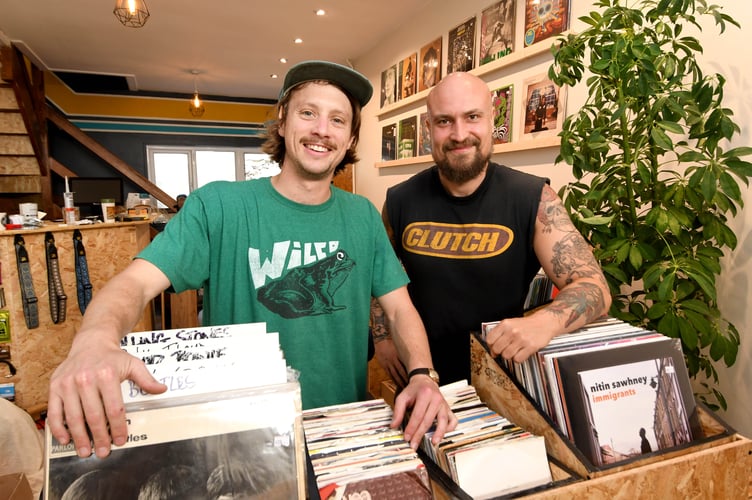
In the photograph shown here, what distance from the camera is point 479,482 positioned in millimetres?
705

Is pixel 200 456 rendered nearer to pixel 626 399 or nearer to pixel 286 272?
pixel 286 272

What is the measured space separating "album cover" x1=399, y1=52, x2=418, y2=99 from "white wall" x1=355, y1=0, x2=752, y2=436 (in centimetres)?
9

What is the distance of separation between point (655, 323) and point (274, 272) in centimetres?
142

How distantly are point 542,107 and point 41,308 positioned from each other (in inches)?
148

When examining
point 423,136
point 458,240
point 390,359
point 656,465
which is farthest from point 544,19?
point 656,465

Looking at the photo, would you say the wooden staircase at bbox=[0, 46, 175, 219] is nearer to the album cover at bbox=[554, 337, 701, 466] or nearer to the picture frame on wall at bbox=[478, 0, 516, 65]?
the picture frame on wall at bbox=[478, 0, 516, 65]

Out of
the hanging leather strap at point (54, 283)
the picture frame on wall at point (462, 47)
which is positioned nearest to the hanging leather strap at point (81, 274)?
the hanging leather strap at point (54, 283)

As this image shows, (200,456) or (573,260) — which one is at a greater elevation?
(573,260)

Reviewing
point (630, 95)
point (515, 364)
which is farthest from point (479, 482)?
point (630, 95)

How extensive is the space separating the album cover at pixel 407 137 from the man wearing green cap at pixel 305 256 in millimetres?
3323

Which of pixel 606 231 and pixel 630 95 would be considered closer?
pixel 630 95

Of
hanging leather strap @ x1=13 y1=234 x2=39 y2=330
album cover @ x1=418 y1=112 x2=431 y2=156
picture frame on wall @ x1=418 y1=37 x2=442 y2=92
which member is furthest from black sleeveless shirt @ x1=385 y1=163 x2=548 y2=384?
hanging leather strap @ x1=13 y1=234 x2=39 y2=330

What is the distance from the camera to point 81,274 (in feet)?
11.2

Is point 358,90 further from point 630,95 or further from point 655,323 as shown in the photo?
point 655,323
